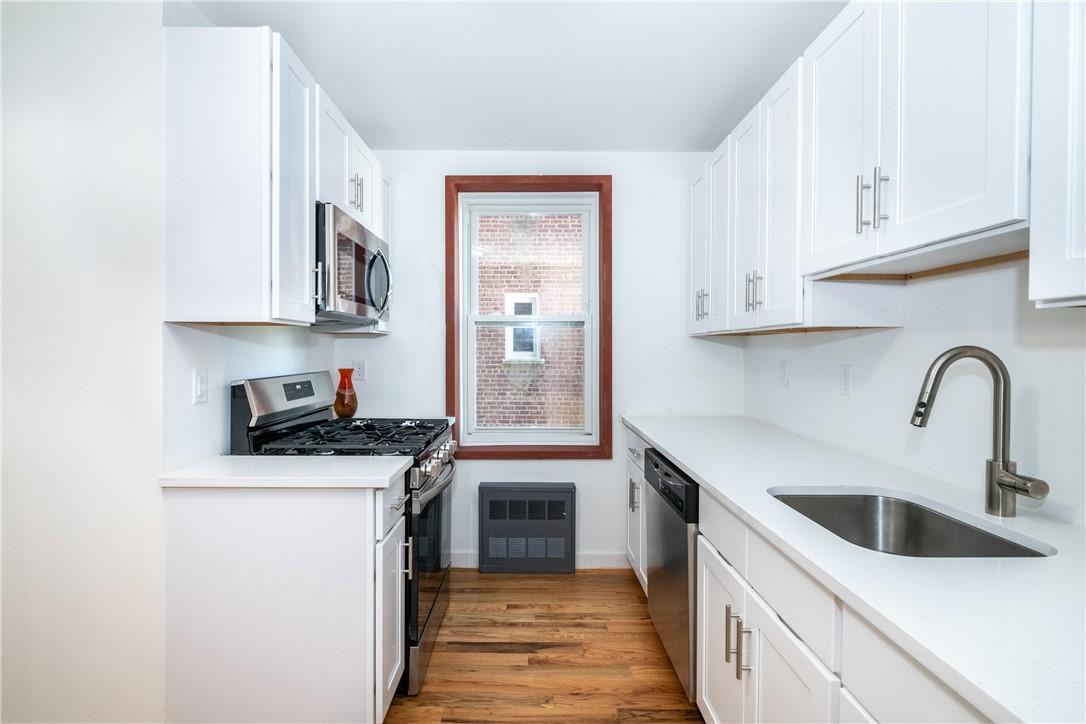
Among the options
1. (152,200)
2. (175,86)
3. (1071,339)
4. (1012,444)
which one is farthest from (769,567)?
(175,86)

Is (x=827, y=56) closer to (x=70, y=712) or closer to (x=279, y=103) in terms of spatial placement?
(x=279, y=103)

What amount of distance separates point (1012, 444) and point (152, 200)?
2.49 meters

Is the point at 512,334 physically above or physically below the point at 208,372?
above

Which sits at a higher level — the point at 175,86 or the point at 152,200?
the point at 175,86

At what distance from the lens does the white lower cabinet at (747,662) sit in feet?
3.52

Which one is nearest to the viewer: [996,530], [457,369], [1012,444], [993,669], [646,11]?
[993,669]

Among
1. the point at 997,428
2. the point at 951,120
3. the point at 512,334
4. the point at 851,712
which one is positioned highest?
the point at 951,120

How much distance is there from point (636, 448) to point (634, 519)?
39 cm

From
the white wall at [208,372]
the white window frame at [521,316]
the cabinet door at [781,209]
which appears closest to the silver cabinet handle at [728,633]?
the cabinet door at [781,209]

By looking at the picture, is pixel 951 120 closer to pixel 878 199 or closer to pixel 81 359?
pixel 878 199

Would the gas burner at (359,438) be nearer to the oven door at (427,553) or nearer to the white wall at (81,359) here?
the oven door at (427,553)

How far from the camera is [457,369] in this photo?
127 inches

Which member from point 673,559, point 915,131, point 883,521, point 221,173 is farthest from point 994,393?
point 221,173

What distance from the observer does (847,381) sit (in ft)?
6.98
